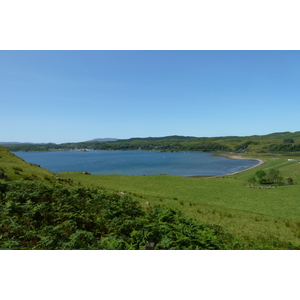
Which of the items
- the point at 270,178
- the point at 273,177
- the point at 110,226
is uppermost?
the point at 110,226

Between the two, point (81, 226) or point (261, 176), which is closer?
point (81, 226)

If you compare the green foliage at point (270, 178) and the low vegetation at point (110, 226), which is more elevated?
the low vegetation at point (110, 226)

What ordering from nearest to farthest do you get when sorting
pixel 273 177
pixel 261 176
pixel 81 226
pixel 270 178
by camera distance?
pixel 81 226 → pixel 261 176 → pixel 273 177 → pixel 270 178

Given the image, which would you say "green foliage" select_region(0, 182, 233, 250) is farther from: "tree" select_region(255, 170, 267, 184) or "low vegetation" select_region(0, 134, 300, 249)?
"tree" select_region(255, 170, 267, 184)

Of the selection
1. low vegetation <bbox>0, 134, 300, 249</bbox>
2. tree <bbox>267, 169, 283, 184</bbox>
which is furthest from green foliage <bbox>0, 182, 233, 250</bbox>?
tree <bbox>267, 169, 283, 184</bbox>

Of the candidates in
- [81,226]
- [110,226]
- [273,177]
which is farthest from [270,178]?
[81,226]

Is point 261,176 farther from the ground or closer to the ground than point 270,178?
farther from the ground

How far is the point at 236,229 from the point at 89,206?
913 centimetres

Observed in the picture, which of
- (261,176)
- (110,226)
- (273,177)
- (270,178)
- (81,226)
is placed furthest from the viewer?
(270,178)

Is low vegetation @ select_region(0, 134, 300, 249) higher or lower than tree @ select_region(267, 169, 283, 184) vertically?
higher

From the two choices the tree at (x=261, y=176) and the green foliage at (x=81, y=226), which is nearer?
the green foliage at (x=81, y=226)

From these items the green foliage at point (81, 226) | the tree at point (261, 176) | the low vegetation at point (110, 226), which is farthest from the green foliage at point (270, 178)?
the green foliage at point (81, 226)

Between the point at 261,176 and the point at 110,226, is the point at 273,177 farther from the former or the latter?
the point at 110,226

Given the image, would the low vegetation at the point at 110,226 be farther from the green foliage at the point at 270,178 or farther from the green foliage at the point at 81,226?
the green foliage at the point at 270,178
